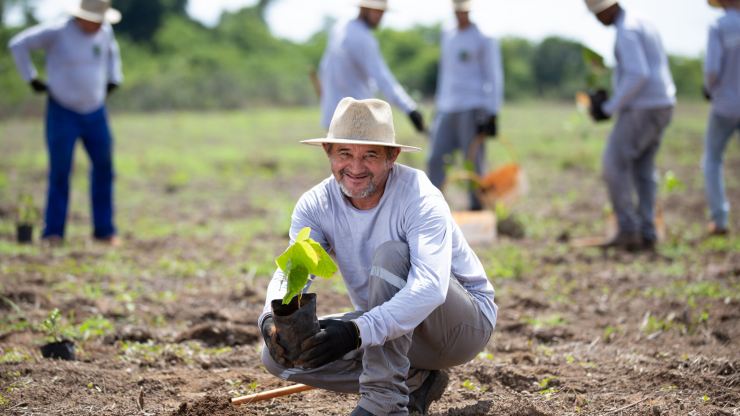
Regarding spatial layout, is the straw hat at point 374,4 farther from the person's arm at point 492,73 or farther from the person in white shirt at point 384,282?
the person in white shirt at point 384,282

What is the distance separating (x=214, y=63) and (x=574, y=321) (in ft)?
89.1

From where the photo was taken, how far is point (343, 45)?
23.2 feet

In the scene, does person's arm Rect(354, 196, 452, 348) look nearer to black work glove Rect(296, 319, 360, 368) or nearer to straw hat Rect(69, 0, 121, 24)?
black work glove Rect(296, 319, 360, 368)

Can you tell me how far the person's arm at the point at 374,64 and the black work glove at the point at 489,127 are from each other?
1043mm

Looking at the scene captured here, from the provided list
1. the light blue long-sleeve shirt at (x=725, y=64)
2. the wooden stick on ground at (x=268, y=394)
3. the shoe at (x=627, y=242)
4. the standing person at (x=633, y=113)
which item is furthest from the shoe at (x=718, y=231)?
the wooden stick on ground at (x=268, y=394)

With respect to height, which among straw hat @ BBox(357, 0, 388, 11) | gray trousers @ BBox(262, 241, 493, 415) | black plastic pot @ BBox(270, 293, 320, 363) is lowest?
gray trousers @ BBox(262, 241, 493, 415)

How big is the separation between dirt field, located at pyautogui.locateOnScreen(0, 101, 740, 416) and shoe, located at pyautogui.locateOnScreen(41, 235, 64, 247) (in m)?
0.14

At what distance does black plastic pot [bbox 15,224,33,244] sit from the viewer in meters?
7.36

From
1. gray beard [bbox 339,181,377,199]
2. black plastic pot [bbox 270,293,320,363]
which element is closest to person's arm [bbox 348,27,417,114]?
gray beard [bbox 339,181,377,199]

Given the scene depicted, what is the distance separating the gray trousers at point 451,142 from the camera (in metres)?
8.21

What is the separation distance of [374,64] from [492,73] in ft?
4.88

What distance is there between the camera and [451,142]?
8.39 metres

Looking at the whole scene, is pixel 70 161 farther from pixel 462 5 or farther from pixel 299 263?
pixel 299 263

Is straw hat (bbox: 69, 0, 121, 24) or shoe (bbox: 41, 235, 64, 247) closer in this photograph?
straw hat (bbox: 69, 0, 121, 24)
